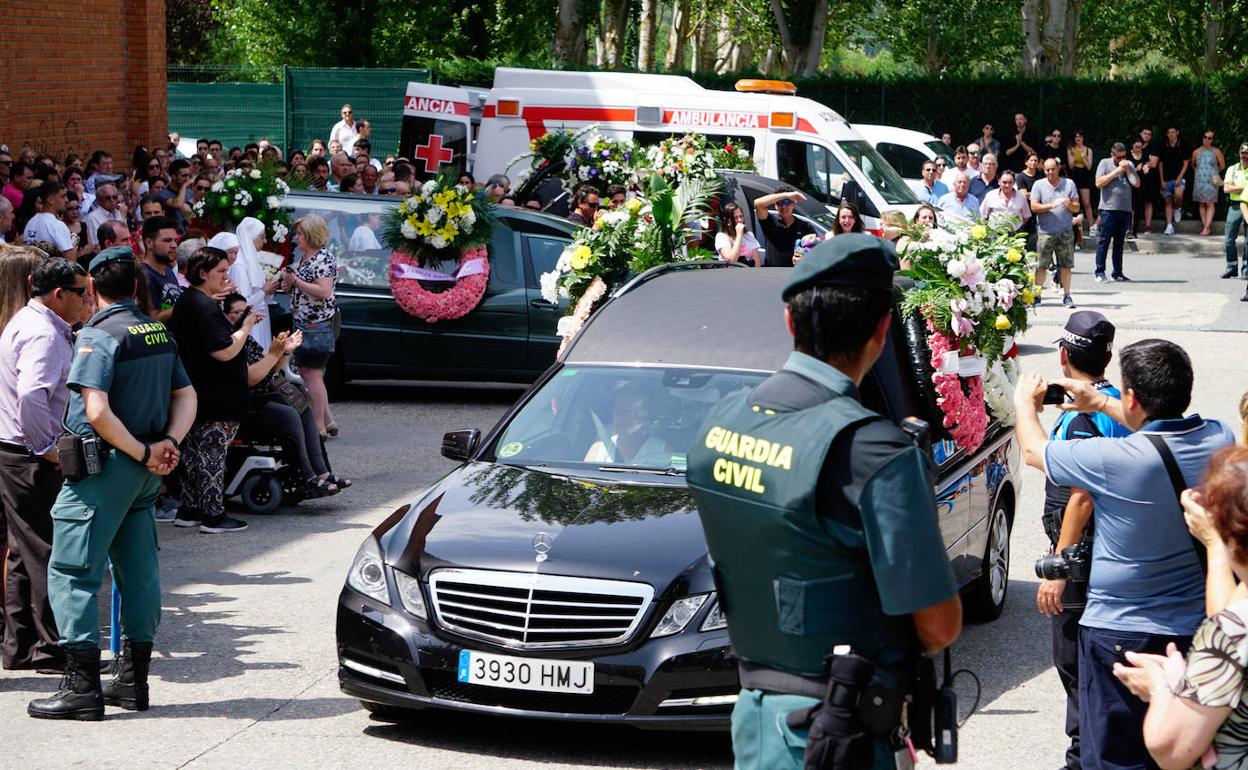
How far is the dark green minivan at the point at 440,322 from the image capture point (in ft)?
47.5

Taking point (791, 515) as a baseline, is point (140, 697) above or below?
below

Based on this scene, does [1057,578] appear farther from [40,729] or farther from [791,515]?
[40,729]

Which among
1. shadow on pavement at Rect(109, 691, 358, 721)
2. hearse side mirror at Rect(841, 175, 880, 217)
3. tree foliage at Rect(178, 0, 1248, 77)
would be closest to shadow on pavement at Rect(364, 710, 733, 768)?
shadow on pavement at Rect(109, 691, 358, 721)

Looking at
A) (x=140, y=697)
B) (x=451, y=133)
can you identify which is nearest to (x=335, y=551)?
(x=140, y=697)

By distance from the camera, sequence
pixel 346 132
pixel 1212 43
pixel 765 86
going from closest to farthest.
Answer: pixel 765 86
pixel 346 132
pixel 1212 43

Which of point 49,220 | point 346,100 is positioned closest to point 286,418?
point 49,220

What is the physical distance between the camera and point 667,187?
10641 millimetres

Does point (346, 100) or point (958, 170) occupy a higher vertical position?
point (346, 100)

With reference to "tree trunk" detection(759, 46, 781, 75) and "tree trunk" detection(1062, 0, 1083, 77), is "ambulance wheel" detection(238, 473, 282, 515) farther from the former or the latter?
"tree trunk" detection(759, 46, 781, 75)

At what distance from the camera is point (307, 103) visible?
32.0 meters

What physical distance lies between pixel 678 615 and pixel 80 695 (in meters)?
2.51

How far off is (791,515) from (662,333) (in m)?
4.42

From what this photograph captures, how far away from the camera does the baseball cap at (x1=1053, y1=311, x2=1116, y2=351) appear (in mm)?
5672

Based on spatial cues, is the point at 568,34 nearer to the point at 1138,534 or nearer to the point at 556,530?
the point at 556,530
